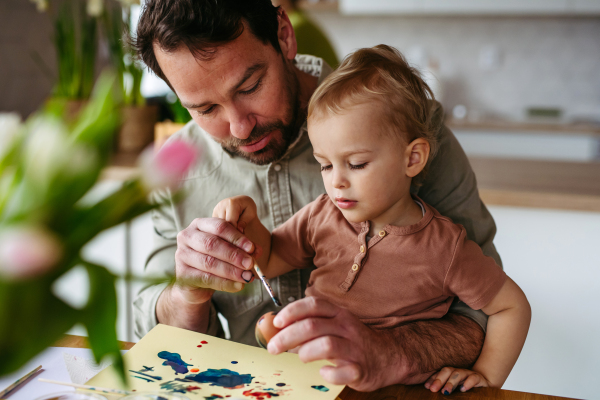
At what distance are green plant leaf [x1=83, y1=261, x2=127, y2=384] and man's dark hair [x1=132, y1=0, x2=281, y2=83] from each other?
0.66 metres

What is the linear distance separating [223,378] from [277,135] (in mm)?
582

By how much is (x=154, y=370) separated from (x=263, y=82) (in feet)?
1.99

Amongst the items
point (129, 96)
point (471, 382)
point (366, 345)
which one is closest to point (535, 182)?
point (471, 382)

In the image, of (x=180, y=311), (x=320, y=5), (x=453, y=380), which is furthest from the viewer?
(x=320, y=5)

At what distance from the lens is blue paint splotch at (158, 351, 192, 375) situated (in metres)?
0.77

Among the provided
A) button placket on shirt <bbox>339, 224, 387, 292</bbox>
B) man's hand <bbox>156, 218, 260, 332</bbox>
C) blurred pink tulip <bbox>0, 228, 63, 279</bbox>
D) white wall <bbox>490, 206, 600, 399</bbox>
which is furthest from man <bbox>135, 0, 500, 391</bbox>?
white wall <bbox>490, 206, 600, 399</bbox>

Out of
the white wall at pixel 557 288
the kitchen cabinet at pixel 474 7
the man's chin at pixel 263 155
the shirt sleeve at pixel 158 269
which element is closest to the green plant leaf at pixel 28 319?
the shirt sleeve at pixel 158 269

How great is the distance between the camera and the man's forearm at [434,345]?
2.68ft

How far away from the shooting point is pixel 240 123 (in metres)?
1.05

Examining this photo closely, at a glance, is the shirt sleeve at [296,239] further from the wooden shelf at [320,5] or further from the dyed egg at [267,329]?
the wooden shelf at [320,5]

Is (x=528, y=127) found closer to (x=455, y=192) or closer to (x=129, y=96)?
(x=129, y=96)

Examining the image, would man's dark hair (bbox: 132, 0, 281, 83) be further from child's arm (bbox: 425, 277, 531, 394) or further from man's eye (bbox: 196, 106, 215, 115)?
child's arm (bbox: 425, 277, 531, 394)

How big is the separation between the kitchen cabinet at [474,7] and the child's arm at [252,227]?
332 centimetres

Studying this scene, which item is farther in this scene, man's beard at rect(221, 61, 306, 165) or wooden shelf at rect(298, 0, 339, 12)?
wooden shelf at rect(298, 0, 339, 12)
